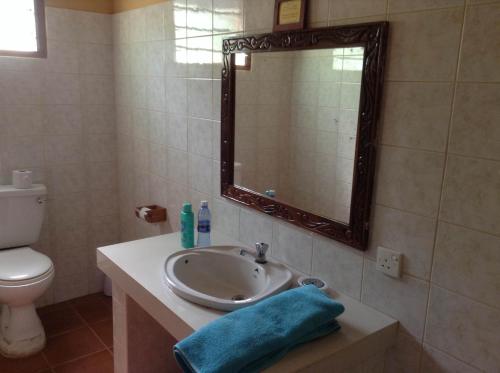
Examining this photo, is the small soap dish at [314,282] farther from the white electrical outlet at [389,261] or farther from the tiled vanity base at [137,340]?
the tiled vanity base at [137,340]

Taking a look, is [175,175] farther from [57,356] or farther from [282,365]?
[282,365]

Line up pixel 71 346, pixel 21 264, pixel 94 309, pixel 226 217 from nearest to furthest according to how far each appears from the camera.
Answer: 1. pixel 226 217
2. pixel 21 264
3. pixel 71 346
4. pixel 94 309

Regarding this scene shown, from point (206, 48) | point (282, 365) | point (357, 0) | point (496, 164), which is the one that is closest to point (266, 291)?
point (282, 365)

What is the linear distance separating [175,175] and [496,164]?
1692 millimetres

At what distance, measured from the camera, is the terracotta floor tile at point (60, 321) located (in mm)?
2824

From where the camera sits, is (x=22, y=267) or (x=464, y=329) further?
(x=22, y=267)

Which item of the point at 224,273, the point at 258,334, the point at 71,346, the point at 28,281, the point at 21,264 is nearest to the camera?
the point at 258,334

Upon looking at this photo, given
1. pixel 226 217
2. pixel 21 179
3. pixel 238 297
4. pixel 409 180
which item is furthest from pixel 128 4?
pixel 409 180

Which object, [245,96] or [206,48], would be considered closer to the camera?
[245,96]

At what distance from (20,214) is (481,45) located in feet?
8.42

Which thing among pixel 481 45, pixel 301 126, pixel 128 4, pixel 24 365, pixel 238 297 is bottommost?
pixel 24 365

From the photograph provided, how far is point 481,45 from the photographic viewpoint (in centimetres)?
112

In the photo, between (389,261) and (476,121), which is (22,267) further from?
(476,121)

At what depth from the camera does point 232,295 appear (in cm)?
181
